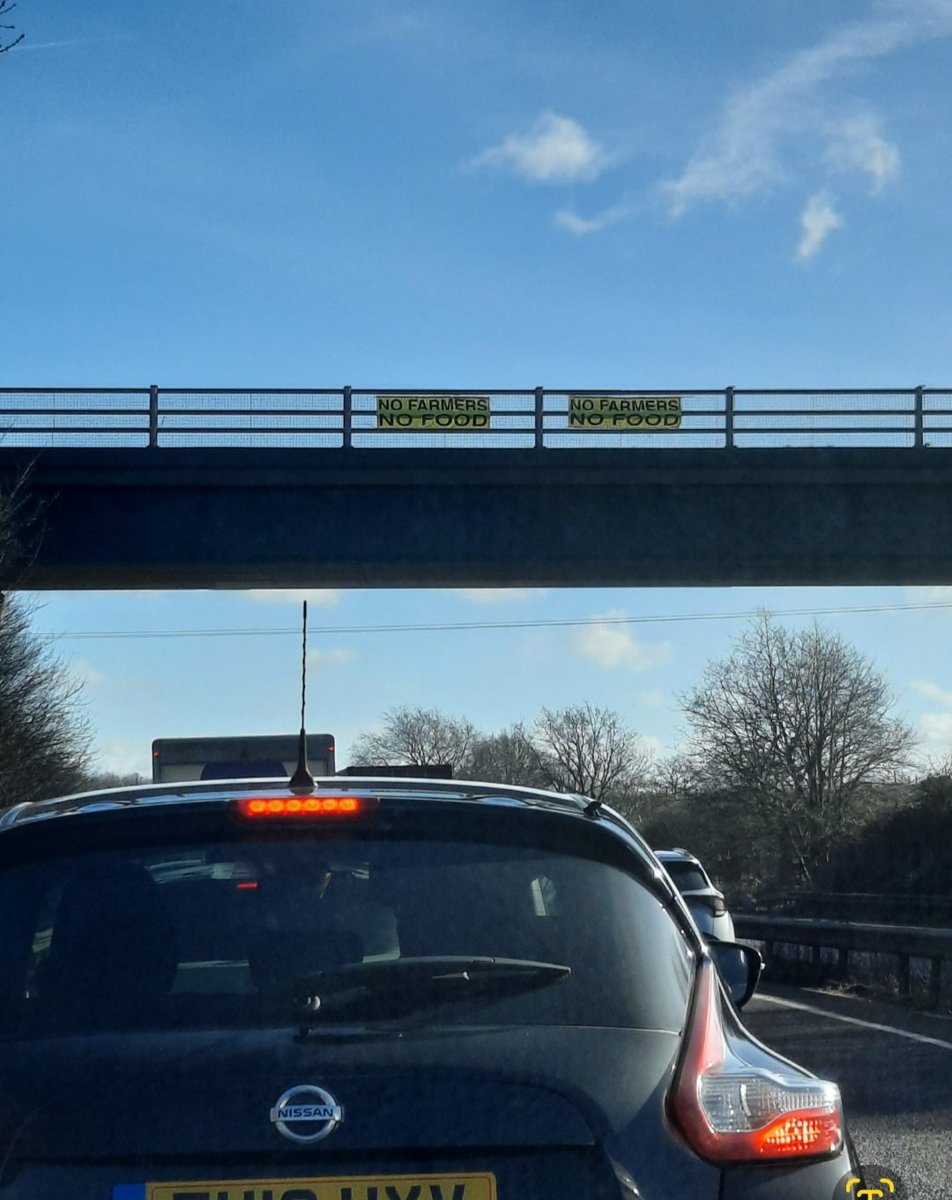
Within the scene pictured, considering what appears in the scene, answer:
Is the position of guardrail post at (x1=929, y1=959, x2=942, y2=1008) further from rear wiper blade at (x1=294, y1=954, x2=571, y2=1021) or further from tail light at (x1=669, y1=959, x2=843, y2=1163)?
rear wiper blade at (x1=294, y1=954, x2=571, y2=1021)

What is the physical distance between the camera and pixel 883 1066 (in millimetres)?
10555

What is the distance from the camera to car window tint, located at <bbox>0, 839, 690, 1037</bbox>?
2971 millimetres

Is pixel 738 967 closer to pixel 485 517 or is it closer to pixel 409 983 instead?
pixel 409 983

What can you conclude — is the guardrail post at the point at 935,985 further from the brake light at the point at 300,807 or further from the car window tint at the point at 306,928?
the brake light at the point at 300,807

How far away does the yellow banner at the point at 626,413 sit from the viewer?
92.7ft

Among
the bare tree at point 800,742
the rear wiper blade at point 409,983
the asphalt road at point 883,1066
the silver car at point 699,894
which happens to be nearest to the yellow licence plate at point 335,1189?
the rear wiper blade at point 409,983

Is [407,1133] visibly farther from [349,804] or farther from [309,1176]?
[349,804]

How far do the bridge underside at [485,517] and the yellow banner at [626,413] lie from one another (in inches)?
23.3

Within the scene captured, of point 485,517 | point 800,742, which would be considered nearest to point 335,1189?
point 485,517

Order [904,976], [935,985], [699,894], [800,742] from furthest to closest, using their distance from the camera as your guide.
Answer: [800,742], [904,976], [935,985], [699,894]

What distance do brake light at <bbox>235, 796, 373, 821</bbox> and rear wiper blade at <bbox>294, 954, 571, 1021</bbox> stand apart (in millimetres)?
345

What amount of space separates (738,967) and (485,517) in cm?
2317

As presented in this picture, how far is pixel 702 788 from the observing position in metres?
65.8

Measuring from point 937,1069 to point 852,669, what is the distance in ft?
192
